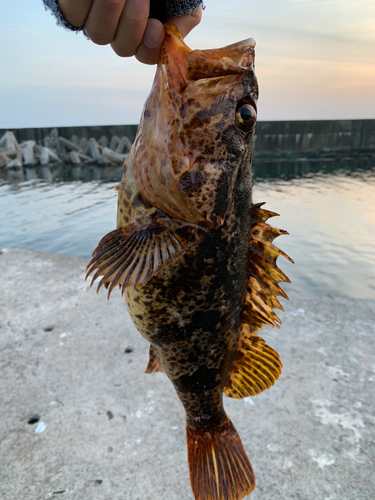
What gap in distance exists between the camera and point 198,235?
5.54 ft

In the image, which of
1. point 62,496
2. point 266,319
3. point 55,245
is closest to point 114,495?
point 62,496

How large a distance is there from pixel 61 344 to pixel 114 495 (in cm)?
201

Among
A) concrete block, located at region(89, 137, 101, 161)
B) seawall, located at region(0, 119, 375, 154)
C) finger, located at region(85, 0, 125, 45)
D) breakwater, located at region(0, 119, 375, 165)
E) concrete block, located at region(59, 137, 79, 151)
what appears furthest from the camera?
seawall, located at region(0, 119, 375, 154)

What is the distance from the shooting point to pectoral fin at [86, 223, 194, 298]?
152 cm

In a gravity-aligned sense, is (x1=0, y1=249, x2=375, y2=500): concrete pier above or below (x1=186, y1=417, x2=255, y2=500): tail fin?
below

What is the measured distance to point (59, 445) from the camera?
299 cm

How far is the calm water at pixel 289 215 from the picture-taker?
26.2 feet

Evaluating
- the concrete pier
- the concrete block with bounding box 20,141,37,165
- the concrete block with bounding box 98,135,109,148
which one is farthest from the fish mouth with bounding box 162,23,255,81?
the concrete block with bounding box 98,135,109,148

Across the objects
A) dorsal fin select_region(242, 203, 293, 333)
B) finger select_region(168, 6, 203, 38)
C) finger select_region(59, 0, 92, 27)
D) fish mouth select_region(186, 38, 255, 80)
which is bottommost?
dorsal fin select_region(242, 203, 293, 333)

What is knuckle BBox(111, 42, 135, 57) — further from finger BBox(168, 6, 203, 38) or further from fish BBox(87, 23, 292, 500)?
finger BBox(168, 6, 203, 38)

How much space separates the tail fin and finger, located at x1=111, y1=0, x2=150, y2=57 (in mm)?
2034

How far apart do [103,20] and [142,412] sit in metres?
3.05

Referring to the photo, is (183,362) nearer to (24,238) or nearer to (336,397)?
(336,397)

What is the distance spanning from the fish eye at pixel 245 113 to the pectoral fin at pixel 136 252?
0.56 meters
